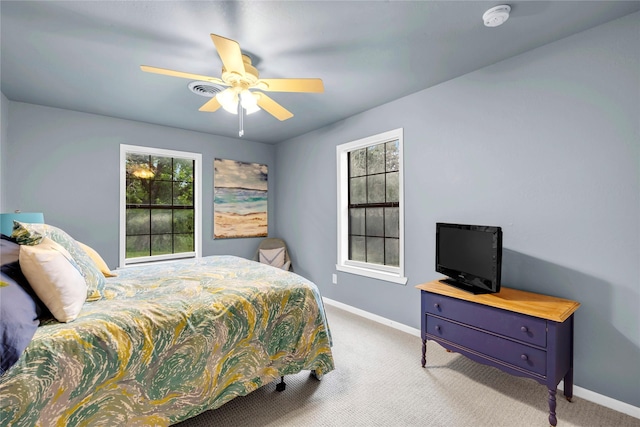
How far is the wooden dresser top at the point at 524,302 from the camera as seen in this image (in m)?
1.77

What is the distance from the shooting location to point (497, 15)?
1751mm

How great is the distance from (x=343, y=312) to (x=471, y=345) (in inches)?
70.4

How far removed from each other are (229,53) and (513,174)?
2.25 m

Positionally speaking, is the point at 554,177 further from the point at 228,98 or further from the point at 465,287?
the point at 228,98

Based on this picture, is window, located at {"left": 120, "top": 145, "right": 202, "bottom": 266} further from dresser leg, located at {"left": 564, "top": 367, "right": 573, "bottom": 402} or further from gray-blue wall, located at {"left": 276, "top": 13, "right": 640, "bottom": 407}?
dresser leg, located at {"left": 564, "top": 367, "right": 573, "bottom": 402}

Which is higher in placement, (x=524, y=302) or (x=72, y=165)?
(x=72, y=165)

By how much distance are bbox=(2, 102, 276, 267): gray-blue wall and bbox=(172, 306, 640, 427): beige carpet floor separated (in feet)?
9.16

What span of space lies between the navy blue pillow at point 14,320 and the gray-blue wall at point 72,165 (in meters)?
2.50

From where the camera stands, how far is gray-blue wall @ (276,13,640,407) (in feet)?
6.06

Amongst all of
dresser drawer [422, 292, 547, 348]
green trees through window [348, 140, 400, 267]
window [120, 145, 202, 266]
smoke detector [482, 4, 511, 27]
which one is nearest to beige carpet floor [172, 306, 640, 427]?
dresser drawer [422, 292, 547, 348]

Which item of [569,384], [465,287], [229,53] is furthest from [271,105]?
[569,384]

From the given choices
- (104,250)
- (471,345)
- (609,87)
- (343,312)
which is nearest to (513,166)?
(609,87)

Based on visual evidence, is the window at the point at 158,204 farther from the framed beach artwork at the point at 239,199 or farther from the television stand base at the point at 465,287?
the television stand base at the point at 465,287

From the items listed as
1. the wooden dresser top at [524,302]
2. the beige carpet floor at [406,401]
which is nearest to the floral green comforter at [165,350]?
the beige carpet floor at [406,401]
